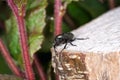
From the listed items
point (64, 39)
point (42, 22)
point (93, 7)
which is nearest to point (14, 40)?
point (42, 22)

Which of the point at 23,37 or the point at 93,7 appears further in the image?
the point at 93,7

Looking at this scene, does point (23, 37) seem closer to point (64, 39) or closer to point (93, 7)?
point (64, 39)

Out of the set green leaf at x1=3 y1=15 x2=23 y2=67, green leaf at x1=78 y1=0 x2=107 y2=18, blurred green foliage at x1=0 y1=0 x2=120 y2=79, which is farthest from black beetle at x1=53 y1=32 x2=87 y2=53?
green leaf at x1=78 y1=0 x2=107 y2=18

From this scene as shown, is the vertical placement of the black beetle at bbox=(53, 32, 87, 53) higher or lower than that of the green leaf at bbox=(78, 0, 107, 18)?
lower

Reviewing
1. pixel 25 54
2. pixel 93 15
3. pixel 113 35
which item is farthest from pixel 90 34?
pixel 93 15

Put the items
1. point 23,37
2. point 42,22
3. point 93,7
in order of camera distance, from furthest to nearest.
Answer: point 93,7 < point 42,22 < point 23,37

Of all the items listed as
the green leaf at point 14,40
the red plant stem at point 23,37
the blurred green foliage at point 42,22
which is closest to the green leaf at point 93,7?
the blurred green foliage at point 42,22

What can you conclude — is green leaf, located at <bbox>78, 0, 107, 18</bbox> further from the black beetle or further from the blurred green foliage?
the black beetle

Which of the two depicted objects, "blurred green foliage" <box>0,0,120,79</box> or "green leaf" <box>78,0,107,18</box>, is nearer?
"blurred green foliage" <box>0,0,120,79</box>
